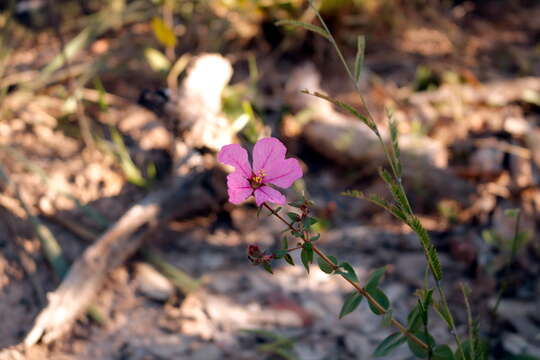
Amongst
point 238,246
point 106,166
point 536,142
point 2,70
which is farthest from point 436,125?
point 2,70

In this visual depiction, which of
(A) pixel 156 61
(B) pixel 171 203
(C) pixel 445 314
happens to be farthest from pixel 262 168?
(A) pixel 156 61

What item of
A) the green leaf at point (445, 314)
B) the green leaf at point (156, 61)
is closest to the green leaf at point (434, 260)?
the green leaf at point (445, 314)

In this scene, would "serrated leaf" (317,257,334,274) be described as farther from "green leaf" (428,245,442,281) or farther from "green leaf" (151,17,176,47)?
"green leaf" (151,17,176,47)

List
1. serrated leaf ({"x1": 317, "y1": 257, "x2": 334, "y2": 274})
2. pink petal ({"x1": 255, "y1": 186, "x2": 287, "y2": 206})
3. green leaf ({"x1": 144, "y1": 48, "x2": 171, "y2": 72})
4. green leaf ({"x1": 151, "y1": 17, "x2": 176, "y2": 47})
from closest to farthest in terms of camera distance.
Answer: pink petal ({"x1": 255, "y1": 186, "x2": 287, "y2": 206})
serrated leaf ({"x1": 317, "y1": 257, "x2": 334, "y2": 274})
green leaf ({"x1": 151, "y1": 17, "x2": 176, "y2": 47})
green leaf ({"x1": 144, "y1": 48, "x2": 171, "y2": 72})

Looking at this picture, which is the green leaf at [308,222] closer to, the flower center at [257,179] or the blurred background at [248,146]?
the flower center at [257,179]

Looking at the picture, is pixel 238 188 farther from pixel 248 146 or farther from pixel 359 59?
pixel 248 146

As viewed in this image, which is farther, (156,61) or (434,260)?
(156,61)

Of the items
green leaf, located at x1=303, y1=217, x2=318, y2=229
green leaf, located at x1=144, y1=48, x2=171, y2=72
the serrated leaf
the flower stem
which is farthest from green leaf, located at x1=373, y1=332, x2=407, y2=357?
green leaf, located at x1=144, y1=48, x2=171, y2=72
